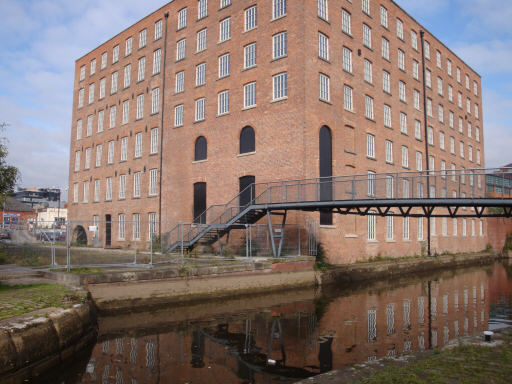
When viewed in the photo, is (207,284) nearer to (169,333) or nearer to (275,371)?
(169,333)

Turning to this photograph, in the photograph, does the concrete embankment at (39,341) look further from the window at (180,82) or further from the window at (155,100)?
the window at (155,100)

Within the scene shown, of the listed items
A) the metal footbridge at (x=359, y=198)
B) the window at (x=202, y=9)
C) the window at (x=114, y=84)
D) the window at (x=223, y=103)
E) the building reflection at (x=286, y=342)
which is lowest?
the building reflection at (x=286, y=342)

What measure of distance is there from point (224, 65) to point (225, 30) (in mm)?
2141

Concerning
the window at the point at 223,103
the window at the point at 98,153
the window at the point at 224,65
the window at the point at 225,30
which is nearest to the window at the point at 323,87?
the window at the point at 223,103

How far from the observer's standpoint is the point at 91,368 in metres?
7.80

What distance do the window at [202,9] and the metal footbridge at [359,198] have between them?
1212 centimetres

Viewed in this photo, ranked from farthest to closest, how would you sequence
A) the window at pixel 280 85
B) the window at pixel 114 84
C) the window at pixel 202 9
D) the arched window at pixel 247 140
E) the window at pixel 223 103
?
the window at pixel 114 84 < the window at pixel 202 9 < the window at pixel 223 103 < the arched window at pixel 247 140 < the window at pixel 280 85

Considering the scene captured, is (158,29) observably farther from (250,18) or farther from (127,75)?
(250,18)

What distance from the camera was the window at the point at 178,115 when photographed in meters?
27.5

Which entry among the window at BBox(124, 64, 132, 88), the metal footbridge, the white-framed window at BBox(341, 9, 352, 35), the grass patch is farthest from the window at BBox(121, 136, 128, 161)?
the grass patch

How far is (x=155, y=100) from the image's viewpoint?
29.5m

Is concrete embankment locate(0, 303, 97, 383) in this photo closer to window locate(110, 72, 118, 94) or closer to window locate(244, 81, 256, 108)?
window locate(244, 81, 256, 108)

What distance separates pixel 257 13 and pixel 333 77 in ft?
17.8

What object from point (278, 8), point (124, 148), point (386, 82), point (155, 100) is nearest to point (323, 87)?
point (278, 8)
